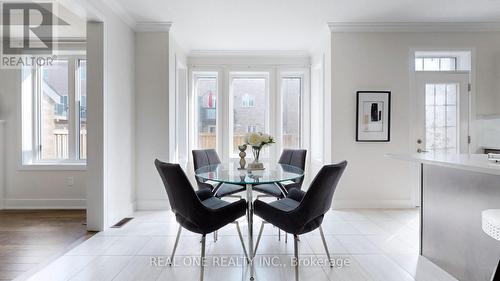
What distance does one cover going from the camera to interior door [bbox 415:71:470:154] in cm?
369

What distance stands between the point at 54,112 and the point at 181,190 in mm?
3166

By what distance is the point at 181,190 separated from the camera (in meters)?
1.83

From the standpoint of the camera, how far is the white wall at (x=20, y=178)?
11.8 ft

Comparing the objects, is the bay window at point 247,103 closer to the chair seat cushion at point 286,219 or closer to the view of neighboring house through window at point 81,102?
the view of neighboring house through window at point 81,102

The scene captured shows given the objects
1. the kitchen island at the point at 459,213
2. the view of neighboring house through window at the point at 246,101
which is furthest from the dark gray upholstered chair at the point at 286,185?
the view of neighboring house through window at the point at 246,101

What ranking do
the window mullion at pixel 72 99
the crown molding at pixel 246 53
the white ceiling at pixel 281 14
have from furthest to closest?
1. the crown molding at pixel 246 53
2. the window mullion at pixel 72 99
3. the white ceiling at pixel 281 14

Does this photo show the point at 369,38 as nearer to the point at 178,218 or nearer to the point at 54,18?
the point at 178,218

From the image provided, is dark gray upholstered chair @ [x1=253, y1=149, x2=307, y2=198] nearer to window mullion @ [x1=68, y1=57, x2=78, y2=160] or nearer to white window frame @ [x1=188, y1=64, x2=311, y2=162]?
white window frame @ [x1=188, y1=64, x2=311, y2=162]

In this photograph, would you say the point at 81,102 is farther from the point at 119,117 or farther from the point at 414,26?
the point at 414,26

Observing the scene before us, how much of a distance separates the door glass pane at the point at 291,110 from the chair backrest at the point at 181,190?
122 inches

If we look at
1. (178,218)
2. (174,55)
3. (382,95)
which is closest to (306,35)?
(382,95)

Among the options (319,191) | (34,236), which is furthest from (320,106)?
(34,236)

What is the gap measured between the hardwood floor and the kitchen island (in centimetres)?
319
